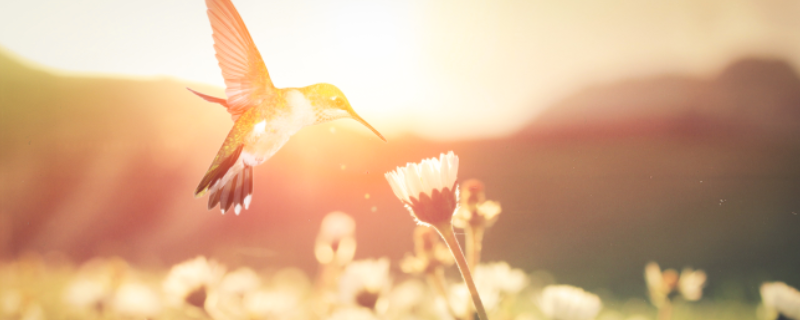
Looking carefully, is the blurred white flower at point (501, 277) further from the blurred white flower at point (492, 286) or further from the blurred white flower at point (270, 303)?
the blurred white flower at point (270, 303)

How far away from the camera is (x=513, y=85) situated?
2.47 ft

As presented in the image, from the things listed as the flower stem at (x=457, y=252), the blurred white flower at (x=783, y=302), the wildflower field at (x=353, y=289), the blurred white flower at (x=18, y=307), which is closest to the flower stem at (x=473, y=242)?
the wildflower field at (x=353, y=289)

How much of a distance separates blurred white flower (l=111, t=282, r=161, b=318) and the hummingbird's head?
0.60 m

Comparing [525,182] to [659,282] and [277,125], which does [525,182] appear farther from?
[277,125]

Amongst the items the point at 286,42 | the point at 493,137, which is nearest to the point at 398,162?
the point at 493,137

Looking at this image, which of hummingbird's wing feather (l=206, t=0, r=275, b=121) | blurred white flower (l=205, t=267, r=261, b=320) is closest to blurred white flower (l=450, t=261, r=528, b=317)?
blurred white flower (l=205, t=267, r=261, b=320)

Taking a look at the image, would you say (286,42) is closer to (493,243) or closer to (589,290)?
(493,243)

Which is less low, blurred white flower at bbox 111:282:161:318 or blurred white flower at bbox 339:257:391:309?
blurred white flower at bbox 339:257:391:309

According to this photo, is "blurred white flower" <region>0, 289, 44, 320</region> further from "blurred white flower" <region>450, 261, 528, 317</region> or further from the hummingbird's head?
"blurred white flower" <region>450, 261, 528, 317</region>

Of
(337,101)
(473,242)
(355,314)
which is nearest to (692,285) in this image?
(473,242)

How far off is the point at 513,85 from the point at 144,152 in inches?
35.2

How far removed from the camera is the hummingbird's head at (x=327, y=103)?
67 centimetres

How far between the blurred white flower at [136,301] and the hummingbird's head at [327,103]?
0.60 m

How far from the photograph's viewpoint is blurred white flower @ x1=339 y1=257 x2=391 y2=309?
635 millimetres
